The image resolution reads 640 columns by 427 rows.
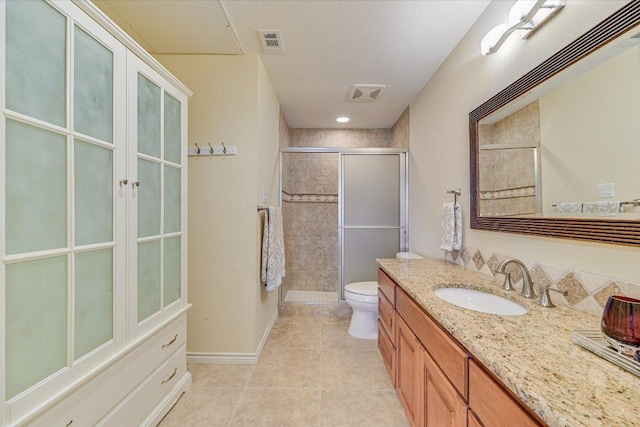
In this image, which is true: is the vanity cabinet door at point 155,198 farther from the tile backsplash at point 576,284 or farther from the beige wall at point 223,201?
the tile backsplash at point 576,284

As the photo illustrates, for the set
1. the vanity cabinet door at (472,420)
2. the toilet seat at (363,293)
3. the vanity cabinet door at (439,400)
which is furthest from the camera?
the toilet seat at (363,293)

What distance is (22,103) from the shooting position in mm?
799

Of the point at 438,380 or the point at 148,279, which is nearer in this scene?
the point at 438,380

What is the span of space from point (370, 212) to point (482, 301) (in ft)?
5.66

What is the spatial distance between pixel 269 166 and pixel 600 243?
7.36 feet

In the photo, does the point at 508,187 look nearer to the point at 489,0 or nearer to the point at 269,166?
the point at 489,0

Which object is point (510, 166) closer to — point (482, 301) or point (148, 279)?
point (482, 301)

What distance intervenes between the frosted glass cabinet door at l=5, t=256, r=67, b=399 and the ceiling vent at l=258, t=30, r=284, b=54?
170 centimetres

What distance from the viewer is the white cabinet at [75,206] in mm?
783

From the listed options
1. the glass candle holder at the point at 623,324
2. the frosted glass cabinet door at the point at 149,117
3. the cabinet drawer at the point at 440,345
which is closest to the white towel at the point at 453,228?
the cabinet drawer at the point at 440,345

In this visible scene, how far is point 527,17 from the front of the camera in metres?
1.16

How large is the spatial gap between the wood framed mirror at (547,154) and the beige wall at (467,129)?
56 mm

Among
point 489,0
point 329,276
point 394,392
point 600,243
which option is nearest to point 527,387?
point 600,243

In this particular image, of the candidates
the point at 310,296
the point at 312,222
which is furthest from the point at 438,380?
the point at 312,222
